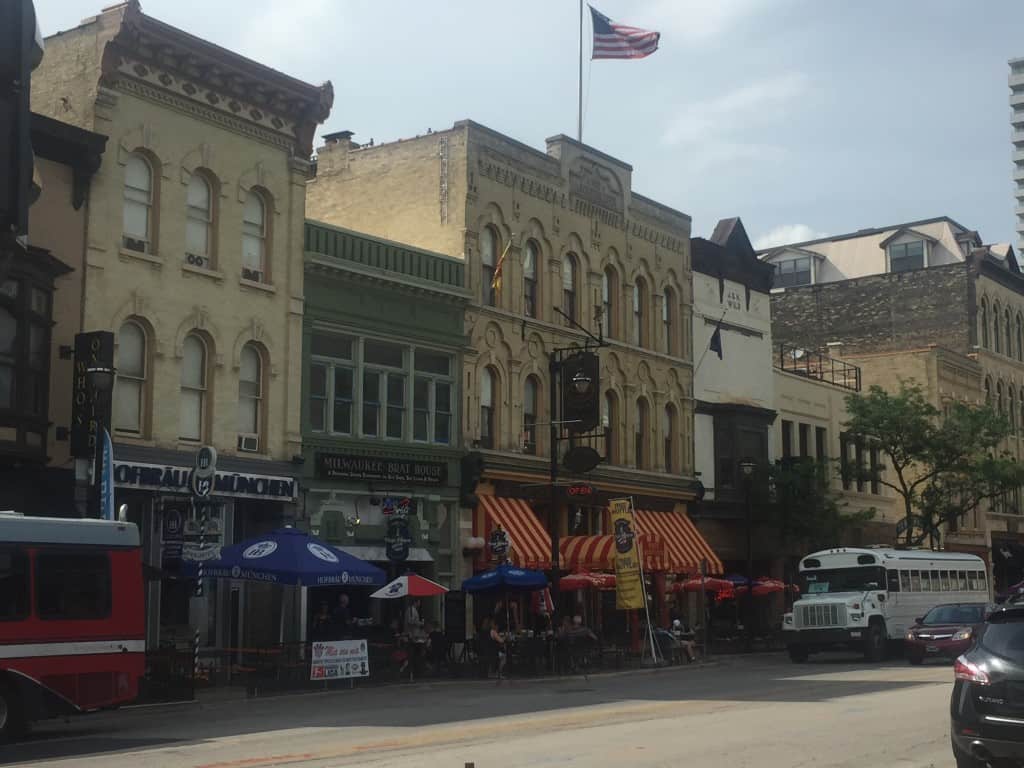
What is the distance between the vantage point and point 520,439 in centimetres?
3950

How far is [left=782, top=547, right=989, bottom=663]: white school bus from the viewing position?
37.4m

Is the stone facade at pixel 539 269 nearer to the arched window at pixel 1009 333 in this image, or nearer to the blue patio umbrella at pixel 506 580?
the blue patio umbrella at pixel 506 580

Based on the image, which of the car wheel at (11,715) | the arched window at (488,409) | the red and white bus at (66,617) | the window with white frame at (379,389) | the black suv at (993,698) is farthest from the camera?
the arched window at (488,409)

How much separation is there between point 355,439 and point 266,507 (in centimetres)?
305

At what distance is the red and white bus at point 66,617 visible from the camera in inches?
713

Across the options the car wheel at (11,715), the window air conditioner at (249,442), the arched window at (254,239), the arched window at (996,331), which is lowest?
the car wheel at (11,715)

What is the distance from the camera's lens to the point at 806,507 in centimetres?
4794

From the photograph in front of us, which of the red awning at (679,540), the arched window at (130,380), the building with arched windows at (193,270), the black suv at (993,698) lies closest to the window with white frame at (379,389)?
the building with arched windows at (193,270)

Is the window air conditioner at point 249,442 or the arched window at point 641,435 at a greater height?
the arched window at point 641,435

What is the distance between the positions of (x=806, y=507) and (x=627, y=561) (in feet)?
53.4

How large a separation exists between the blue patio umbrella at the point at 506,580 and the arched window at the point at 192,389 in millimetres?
7368

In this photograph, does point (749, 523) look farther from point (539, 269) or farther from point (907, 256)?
point (907, 256)

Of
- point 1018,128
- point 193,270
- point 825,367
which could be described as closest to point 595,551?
point 193,270

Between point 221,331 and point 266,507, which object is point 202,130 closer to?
point 221,331
